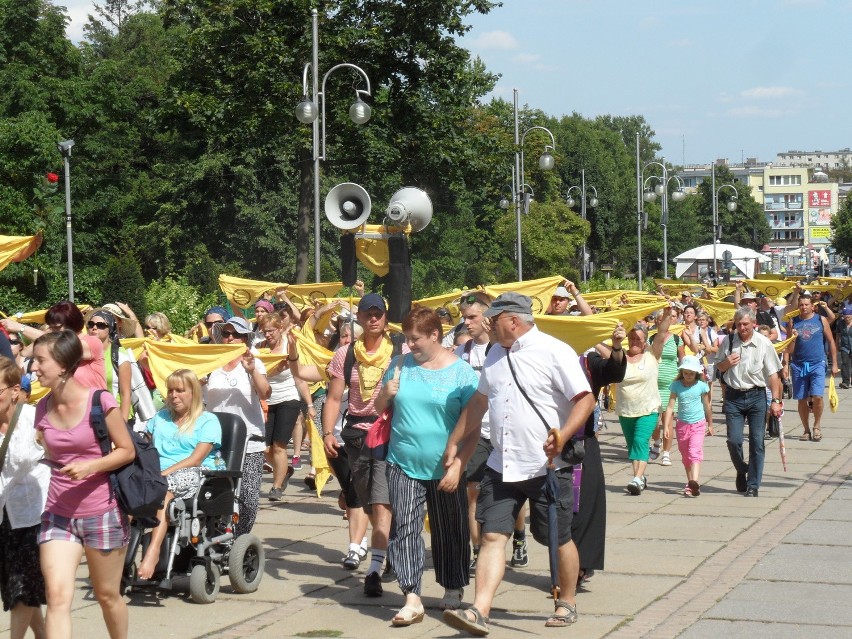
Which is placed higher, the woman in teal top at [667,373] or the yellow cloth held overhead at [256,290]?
the yellow cloth held overhead at [256,290]

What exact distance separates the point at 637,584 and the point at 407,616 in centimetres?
186

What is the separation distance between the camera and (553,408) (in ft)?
23.1

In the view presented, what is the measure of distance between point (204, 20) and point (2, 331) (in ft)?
99.5

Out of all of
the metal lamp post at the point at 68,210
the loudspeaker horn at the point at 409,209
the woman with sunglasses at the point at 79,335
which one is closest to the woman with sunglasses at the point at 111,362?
the woman with sunglasses at the point at 79,335

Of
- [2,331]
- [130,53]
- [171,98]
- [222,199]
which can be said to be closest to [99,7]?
[130,53]

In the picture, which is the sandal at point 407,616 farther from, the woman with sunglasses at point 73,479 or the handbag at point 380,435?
the woman with sunglasses at point 73,479

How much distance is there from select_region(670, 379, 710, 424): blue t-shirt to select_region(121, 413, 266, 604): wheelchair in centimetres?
569

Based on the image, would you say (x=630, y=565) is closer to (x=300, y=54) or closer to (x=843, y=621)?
(x=843, y=621)

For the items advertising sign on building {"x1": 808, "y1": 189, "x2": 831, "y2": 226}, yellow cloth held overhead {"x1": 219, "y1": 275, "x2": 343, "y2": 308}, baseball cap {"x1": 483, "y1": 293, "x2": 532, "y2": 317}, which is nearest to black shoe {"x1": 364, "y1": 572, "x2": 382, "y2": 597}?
baseball cap {"x1": 483, "y1": 293, "x2": 532, "y2": 317}

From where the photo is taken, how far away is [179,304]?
30828 mm

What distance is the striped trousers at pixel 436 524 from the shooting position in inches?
295

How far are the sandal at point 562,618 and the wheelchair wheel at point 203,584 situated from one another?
6.70ft

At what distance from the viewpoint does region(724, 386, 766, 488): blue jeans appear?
12.3 m

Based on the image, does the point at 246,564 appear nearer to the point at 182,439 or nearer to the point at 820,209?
the point at 182,439
